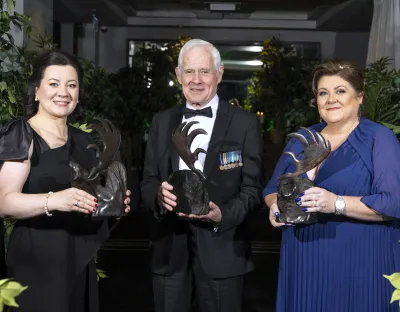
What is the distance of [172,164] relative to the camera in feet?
9.00

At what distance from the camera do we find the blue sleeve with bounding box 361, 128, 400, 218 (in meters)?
2.36

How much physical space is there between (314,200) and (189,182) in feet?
1.59

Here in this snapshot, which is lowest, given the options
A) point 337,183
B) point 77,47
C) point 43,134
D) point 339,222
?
point 339,222

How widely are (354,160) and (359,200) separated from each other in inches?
7.0

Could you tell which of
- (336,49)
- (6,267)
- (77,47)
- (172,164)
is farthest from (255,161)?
(336,49)

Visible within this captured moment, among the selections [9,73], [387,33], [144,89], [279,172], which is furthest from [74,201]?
[144,89]

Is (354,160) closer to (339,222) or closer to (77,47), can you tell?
(339,222)

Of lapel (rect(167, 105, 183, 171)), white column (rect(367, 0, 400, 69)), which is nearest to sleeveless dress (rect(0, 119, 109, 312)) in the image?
lapel (rect(167, 105, 183, 171))

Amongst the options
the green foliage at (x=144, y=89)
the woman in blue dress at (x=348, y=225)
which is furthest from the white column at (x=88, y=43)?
the woman in blue dress at (x=348, y=225)

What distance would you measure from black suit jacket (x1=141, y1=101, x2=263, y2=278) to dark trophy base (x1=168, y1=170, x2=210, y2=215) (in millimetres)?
158

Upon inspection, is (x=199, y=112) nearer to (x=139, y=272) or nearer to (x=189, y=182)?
→ (x=189, y=182)

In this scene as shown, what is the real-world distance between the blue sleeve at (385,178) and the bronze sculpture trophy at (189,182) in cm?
60

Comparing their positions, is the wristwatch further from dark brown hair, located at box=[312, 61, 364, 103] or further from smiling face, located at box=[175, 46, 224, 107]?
smiling face, located at box=[175, 46, 224, 107]

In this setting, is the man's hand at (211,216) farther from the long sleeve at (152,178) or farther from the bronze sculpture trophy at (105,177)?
the bronze sculpture trophy at (105,177)
